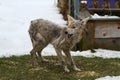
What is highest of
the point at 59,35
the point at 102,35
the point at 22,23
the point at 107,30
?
the point at 59,35

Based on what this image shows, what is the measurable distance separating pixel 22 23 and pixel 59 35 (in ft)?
19.1

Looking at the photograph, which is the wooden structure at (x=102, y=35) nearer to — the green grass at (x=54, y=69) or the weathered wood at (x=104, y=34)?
the weathered wood at (x=104, y=34)

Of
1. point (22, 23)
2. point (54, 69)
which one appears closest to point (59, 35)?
point (54, 69)

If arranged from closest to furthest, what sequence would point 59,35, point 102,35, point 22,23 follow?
point 59,35, point 102,35, point 22,23

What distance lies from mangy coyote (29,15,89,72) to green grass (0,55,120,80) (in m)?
0.28

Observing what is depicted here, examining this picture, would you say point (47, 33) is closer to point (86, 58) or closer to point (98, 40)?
point (86, 58)

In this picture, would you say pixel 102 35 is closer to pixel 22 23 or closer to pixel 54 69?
pixel 54 69

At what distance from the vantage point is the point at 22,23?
1508 centimetres

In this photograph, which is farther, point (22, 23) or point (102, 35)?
point (22, 23)

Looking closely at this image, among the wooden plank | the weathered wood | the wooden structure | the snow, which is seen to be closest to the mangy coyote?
the snow

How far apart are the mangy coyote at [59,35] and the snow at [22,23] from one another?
45.0 inches

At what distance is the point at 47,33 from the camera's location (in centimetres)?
959

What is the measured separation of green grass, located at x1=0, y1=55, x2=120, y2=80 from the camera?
881cm

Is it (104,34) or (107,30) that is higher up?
(107,30)
